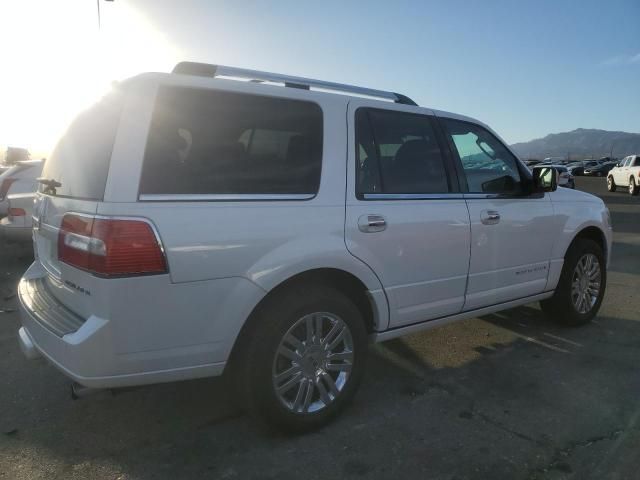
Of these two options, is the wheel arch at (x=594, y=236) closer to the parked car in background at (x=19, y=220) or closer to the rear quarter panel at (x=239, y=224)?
the rear quarter panel at (x=239, y=224)

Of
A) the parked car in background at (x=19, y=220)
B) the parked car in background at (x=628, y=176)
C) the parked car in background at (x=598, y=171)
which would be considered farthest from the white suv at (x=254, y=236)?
the parked car in background at (x=598, y=171)

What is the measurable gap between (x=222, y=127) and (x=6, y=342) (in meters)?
3.15

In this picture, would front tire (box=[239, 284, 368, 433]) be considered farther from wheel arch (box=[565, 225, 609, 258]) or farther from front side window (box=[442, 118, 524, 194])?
wheel arch (box=[565, 225, 609, 258])

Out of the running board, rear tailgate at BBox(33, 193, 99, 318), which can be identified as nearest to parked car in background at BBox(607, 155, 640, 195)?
the running board

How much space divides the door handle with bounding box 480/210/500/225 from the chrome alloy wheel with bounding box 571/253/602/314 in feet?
4.35

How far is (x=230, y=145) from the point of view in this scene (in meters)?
2.57

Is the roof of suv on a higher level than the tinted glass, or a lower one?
higher

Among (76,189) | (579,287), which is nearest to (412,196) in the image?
(76,189)

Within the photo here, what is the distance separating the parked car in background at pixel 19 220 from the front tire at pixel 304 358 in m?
5.19

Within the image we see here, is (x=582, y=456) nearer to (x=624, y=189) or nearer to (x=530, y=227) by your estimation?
(x=530, y=227)

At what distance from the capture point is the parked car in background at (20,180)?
6.89 m

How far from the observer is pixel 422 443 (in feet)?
9.02

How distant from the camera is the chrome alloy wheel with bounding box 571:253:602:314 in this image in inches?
181

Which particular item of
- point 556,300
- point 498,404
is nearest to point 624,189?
point 556,300
